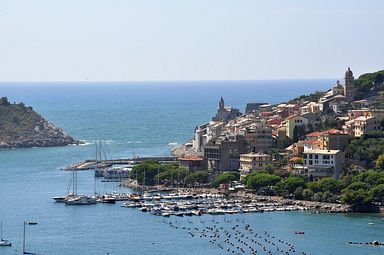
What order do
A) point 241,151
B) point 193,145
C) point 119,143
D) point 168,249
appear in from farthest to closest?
point 119,143 → point 193,145 → point 241,151 → point 168,249

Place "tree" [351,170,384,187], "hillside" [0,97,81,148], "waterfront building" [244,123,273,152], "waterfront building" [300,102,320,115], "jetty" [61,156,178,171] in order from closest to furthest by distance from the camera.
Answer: "tree" [351,170,384,187] < "waterfront building" [244,123,273,152] < "jetty" [61,156,178,171] < "waterfront building" [300,102,320,115] < "hillside" [0,97,81,148]

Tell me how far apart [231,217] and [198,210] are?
6.59ft

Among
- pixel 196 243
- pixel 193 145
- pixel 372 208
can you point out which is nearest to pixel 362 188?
pixel 372 208

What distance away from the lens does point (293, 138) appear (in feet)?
227

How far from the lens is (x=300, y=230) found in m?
49.8

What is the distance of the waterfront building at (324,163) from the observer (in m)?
60.6

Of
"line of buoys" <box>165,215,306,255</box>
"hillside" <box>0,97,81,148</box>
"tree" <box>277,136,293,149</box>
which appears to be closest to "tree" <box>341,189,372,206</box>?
"line of buoys" <box>165,215,306,255</box>

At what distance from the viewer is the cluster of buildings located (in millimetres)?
61562

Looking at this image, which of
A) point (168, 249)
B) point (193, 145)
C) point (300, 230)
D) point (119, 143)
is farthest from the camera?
point (119, 143)

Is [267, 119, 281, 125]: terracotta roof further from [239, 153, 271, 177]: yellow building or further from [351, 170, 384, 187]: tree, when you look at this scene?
[351, 170, 384, 187]: tree

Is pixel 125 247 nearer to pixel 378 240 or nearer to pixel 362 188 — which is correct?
pixel 378 240

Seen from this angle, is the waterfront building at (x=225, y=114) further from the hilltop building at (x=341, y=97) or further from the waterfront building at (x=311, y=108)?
the hilltop building at (x=341, y=97)

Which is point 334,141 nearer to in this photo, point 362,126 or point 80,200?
point 362,126

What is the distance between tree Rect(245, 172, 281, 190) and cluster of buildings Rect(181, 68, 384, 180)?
6.16ft
